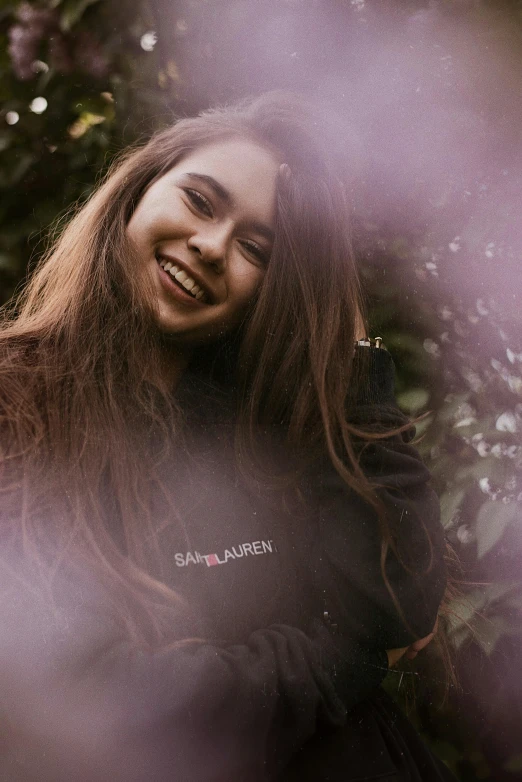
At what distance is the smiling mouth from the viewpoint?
0.57 metres

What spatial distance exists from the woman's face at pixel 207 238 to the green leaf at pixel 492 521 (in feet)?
0.90

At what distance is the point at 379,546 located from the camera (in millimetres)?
553

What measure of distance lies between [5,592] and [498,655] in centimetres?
41

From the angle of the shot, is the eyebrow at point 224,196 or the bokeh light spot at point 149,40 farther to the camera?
the bokeh light spot at point 149,40

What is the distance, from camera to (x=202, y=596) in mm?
521

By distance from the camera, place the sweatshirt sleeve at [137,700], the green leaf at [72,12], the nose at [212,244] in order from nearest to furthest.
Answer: the sweatshirt sleeve at [137,700] < the nose at [212,244] < the green leaf at [72,12]

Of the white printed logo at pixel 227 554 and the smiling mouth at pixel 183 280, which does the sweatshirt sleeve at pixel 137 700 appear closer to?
the white printed logo at pixel 227 554

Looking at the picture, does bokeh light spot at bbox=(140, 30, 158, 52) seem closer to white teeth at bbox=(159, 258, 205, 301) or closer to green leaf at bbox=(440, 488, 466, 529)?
white teeth at bbox=(159, 258, 205, 301)

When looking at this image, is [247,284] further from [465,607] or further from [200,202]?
[465,607]

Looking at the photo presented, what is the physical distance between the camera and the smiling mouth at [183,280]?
0.57 m

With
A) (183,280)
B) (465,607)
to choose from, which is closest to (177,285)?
(183,280)

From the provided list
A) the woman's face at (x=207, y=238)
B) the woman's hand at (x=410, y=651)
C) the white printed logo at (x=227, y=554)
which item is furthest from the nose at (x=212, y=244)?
the woman's hand at (x=410, y=651)

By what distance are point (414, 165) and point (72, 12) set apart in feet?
1.15

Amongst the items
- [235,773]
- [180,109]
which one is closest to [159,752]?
[235,773]
